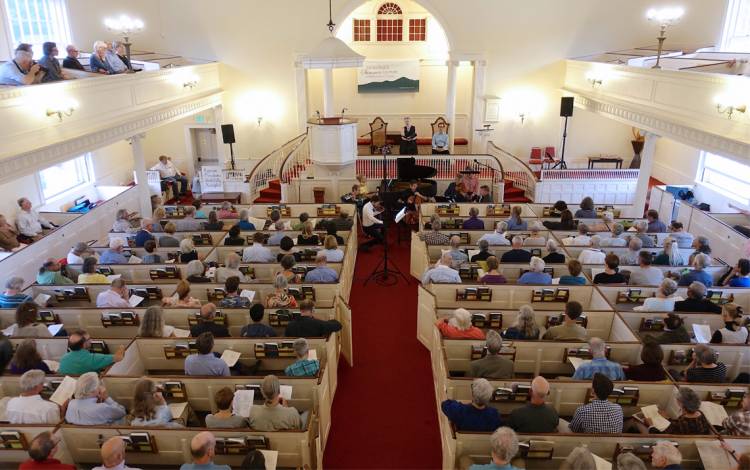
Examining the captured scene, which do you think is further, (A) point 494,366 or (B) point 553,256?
(B) point 553,256

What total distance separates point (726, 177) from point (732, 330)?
30.6 feet

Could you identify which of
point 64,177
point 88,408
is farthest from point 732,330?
point 64,177

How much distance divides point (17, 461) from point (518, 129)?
15936mm

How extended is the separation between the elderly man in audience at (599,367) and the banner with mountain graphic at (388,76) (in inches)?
549

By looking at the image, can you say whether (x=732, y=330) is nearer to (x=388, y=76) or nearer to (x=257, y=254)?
(x=257, y=254)

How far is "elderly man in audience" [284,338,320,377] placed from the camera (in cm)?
539

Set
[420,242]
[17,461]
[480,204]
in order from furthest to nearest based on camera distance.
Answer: [480,204] < [420,242] < [17,461]

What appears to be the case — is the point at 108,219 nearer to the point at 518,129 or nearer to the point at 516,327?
the point at 516,327

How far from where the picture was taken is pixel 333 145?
41.5 feet

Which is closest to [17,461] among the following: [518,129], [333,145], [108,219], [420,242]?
[420,242]

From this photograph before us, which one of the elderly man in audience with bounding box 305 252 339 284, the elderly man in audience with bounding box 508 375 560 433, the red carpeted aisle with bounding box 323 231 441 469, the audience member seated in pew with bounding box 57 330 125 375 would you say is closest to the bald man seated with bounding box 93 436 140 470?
the audience member seated in pew with bounding box 57 330 125 375

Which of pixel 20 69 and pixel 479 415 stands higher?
pixel 20 69

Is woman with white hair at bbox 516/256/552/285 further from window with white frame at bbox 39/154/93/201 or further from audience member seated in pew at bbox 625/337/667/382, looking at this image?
window with white frame at bbox 39/154/93/201

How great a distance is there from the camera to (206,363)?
5.43 m
